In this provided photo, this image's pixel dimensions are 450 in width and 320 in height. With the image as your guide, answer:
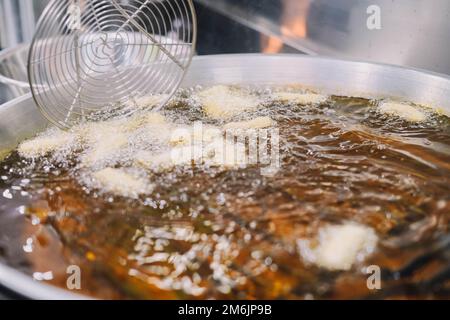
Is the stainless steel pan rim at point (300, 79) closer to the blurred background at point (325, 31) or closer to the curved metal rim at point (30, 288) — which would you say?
the blurred background at point (325, 31)

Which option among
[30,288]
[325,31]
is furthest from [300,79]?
[30,288]

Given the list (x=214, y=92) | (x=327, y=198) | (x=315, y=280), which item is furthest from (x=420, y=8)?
(x=315, y=280)

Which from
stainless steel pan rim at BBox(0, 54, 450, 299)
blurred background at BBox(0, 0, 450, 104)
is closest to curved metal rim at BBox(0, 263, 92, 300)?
stainless steel pan rim at BBox(0, 54, 450, 299)

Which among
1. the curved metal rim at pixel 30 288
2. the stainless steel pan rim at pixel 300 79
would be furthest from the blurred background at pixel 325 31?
the curved metal rim at pixel 30 288

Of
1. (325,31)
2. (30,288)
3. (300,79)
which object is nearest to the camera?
(30,288)

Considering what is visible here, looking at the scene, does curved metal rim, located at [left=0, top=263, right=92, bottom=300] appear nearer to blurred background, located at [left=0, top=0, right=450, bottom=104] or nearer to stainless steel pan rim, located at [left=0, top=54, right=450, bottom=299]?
stainless steel pan rim, located at [left=0, top=54, right=450, bottom=299]

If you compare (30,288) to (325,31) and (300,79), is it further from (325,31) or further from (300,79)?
(325,31)
